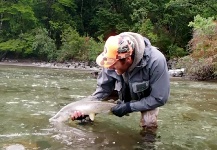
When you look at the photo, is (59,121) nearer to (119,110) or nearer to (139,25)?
(119,110)

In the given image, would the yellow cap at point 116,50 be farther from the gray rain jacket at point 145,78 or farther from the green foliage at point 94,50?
the green foliage at point 94,50

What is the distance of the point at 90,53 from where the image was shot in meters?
29.8

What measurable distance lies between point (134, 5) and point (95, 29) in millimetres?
7708

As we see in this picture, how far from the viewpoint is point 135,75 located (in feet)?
16.1

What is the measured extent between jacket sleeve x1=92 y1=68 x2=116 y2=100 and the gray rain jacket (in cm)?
8

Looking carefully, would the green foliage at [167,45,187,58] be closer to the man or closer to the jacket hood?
the man

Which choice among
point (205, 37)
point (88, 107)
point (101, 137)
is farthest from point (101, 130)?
point (205, 37)

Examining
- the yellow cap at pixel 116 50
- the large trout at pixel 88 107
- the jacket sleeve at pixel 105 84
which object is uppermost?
the yellow cap at pixel 116 50

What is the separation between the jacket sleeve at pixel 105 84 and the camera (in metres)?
5.30

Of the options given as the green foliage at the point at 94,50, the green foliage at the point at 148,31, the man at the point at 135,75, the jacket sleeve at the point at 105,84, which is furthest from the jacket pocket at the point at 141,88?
the green foliage at the point at 148,31

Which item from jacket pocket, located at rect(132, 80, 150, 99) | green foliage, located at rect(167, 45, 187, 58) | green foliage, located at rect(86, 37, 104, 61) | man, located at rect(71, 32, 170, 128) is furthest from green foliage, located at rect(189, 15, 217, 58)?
jacket pocket, located at rect(132, 80, 150, 99)

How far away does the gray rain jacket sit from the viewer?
476 centimetres

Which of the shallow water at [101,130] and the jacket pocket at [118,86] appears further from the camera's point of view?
the jacket pocket at [118,86]

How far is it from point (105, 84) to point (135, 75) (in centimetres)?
67
